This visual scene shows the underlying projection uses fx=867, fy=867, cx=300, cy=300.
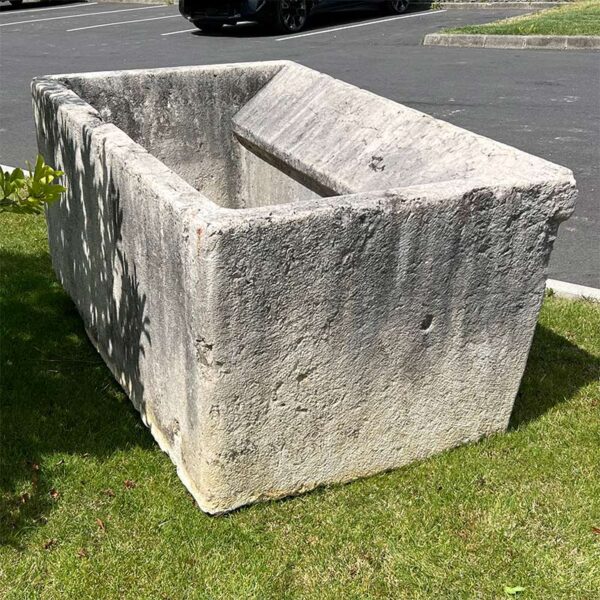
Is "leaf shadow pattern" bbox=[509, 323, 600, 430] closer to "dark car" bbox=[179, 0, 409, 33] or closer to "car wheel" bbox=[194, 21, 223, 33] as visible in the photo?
"dark car" bbox=[179, 0, 409, 33]

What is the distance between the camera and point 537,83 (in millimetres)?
10977

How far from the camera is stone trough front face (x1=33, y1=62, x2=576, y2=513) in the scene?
10.1 ft

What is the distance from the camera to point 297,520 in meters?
3.47

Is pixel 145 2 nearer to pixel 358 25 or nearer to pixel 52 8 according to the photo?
pixel 52 8

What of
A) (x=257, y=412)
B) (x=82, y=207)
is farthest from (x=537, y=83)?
(x=257, y=412)

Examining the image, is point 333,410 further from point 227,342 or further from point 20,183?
point 20,183

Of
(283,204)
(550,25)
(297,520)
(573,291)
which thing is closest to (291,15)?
(550,25)

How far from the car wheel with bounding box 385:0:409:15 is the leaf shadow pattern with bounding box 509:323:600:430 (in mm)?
14662

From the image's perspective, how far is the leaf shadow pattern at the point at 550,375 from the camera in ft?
13.9

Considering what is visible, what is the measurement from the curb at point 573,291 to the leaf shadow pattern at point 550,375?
0.41m

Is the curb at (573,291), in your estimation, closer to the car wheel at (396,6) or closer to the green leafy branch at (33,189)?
the green leafy branch at (33,189)

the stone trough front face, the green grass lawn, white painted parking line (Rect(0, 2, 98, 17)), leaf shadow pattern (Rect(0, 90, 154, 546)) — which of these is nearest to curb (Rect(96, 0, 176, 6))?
white painted parking line (Rect(0, 2, 98, 17))

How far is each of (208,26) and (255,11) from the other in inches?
72.8

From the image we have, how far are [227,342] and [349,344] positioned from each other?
1.71 ft
